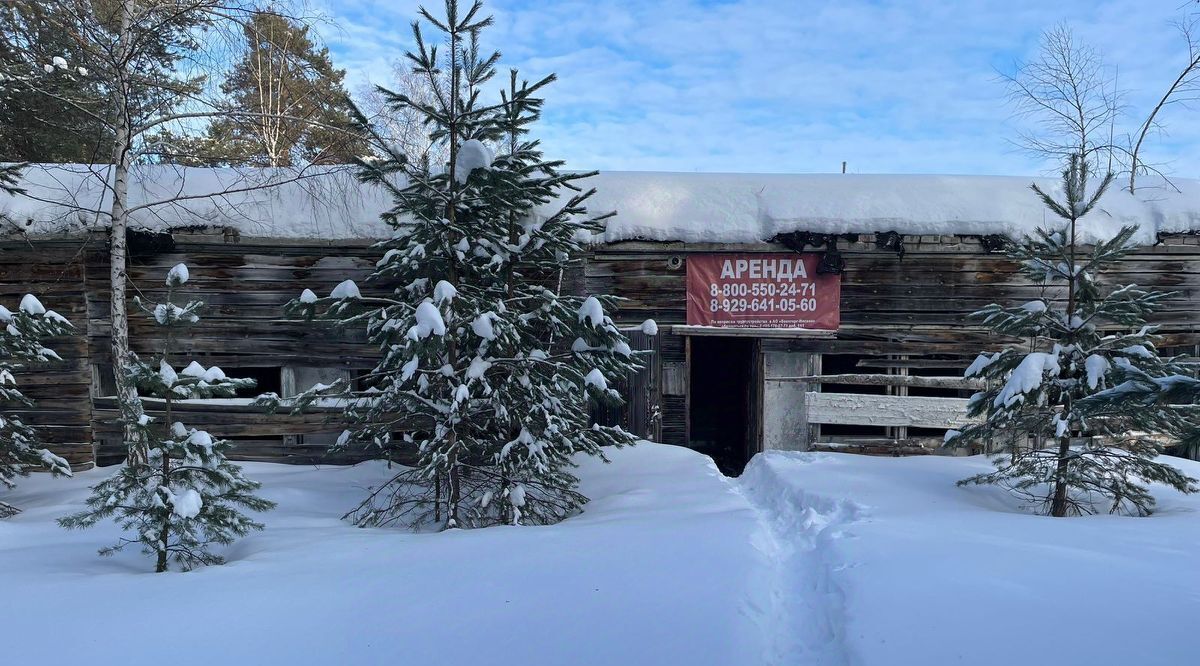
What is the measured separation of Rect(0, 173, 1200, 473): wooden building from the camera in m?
9.58

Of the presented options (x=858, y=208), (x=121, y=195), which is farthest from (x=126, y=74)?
(x=858, y=208)

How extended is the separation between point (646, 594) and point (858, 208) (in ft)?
24.8

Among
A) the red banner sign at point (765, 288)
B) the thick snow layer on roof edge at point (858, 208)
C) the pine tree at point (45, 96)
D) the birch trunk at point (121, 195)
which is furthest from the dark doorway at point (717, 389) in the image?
the pine tree at point (45, 96)

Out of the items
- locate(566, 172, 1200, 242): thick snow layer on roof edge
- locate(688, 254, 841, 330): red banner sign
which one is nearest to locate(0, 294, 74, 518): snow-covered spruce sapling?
locate(566, 172, 1200, 242): thick snow layer on roof edge

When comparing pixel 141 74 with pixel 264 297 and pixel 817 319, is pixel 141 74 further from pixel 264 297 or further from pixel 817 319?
pixel 817 319

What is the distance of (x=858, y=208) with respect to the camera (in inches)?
385

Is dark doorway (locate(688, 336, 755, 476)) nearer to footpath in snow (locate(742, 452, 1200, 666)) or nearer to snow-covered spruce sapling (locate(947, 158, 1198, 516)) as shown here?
snow-covered spruce sapling (locate(947, 158, 1198, 516))

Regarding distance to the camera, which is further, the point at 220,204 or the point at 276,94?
the point at 276,94

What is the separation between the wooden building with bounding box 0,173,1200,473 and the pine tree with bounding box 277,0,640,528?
2.73m

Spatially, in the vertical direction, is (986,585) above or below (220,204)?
below

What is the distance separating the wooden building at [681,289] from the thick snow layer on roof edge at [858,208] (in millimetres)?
32

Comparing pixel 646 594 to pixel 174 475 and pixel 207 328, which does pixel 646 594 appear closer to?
pixel 174 475

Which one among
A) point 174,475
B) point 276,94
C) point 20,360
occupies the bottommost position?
point 174,475

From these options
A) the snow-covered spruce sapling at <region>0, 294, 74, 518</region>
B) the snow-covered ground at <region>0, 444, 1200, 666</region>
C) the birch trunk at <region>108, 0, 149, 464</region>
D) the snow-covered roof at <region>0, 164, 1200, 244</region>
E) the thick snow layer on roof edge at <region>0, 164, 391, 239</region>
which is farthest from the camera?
the snow-covered roof at <region>0, 164, 1200, 244</region>
